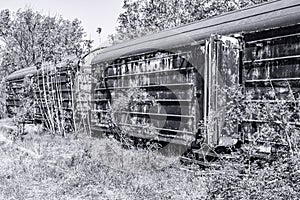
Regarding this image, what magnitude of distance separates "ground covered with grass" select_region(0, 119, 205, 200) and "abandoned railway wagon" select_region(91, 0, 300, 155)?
0.86 metres

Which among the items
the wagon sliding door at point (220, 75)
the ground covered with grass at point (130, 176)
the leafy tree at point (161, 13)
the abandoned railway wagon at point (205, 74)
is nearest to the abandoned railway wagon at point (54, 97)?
the abandoned railway wagon at point (205, 74)

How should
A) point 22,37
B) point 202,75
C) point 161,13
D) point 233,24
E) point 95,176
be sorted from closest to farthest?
point 95,176
point 233,24
point 202,75
point 161,13
point 22,37

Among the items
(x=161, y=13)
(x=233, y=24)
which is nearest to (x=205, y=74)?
(x=233, y=24)

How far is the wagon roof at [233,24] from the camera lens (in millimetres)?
5062

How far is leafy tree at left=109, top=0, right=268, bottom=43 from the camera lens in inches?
883

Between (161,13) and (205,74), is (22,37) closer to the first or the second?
(161,13)

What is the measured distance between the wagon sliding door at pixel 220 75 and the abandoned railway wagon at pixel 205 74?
0.02 m

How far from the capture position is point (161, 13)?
25359mm

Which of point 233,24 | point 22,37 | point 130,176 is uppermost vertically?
point 22,37

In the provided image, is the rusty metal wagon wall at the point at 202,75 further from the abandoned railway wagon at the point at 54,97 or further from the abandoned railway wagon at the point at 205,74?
the abandoned railway wagon at the point at 54,97

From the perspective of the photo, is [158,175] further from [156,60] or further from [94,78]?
[94,78]

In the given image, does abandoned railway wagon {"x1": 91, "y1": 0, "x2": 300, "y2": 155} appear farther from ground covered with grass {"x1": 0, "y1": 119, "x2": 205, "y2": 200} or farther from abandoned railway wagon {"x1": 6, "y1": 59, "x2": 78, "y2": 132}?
abandoned railway wagon {"x1": 6, "y1": 59, "x2": 78, "y2": 132}

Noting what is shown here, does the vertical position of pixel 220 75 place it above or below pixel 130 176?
above

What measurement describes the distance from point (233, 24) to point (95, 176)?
139 inches
